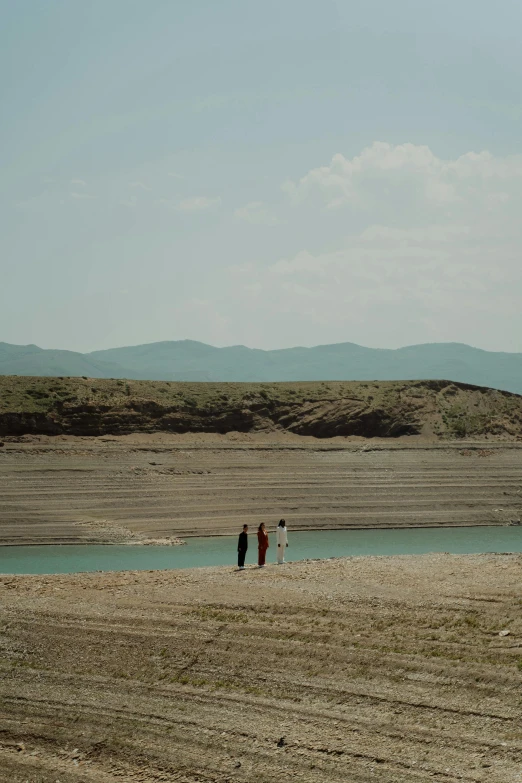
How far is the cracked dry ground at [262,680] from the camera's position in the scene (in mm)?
10906

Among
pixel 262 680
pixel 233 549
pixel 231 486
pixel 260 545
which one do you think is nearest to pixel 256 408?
pixel 231 486

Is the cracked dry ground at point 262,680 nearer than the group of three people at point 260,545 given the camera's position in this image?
Yes

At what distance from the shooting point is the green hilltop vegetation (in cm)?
4550

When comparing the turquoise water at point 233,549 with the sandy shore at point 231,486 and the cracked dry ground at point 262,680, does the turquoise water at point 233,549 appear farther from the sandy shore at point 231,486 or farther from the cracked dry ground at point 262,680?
the cracked dry ground at point 262,680

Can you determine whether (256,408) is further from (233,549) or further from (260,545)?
(260,545)

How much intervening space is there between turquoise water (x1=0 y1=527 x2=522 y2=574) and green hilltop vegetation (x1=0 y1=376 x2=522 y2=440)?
13.8 m

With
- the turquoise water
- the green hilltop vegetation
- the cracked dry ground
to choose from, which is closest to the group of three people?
the cracked dry ground

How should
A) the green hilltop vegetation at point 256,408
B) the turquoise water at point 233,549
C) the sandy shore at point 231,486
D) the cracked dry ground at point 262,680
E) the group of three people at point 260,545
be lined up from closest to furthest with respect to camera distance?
the cracked dry ground at point 262,680 < the group of three people at point 260,545 < the turquoise water at point 233,549 < the sandy shore at point 231,486 < the green hilltop vegetation at point 256,408

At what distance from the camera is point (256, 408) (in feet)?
165

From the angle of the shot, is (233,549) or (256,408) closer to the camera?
(233,549)

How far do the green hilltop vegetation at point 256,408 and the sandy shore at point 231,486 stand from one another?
140 cm

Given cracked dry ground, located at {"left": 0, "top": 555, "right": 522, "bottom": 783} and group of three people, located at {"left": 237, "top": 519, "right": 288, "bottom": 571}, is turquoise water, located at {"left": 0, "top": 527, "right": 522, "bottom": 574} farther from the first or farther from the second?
cracked dry ground, located at {"left": 0, "top": 555, "right": 522, "bottom": 783}

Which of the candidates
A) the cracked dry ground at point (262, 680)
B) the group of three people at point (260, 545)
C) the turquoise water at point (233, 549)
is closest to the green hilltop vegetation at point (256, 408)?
the turquoise water at point (233, 549)

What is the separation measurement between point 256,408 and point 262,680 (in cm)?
3739
